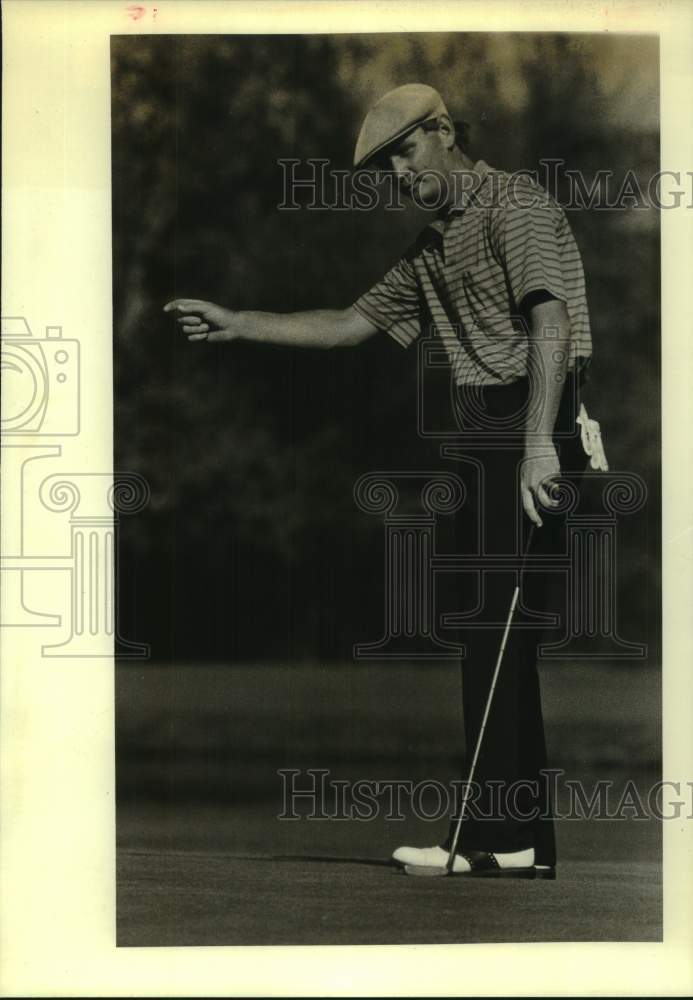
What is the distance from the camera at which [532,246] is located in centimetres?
584

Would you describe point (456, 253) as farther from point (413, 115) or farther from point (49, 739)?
point (49, 739)

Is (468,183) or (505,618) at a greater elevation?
(468,183)

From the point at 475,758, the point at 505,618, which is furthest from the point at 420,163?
the point at 475,758

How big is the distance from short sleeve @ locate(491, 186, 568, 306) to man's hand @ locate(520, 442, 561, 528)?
1.76 ft

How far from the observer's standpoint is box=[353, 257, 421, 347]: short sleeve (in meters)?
5.86

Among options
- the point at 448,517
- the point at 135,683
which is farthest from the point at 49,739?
the point at 448,517

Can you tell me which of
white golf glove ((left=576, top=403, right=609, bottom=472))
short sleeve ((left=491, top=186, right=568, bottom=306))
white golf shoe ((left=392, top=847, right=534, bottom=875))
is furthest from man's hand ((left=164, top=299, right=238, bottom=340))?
white golf shoe ((left=392, top=847, right=534, bottom=875))

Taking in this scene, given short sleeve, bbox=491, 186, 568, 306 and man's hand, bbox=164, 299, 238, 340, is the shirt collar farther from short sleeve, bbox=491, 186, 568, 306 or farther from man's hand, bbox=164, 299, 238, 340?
man's hand, bbox=164, 299, 238, 340

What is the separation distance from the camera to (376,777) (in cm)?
584

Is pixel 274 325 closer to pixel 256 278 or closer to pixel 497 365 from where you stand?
pixel 256 278

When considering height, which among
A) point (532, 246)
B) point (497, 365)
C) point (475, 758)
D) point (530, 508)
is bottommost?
point (475, 758)

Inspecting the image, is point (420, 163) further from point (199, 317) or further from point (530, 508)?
point (530, 508)

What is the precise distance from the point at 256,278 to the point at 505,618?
4.91 ft

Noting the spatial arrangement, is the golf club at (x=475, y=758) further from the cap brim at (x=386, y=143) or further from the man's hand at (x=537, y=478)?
the cap brim at (x=386, y=143)
